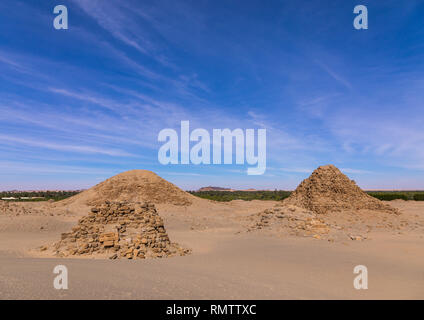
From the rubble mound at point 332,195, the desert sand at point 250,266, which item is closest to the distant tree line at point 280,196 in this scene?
the rubble mound at point 332,195

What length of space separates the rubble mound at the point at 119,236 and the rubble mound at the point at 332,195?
20024mm

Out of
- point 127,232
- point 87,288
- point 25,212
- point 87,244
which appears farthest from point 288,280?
point 25,212

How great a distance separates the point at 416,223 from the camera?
27.6 m

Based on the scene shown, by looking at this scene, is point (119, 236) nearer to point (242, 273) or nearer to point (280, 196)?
point (242, 273)

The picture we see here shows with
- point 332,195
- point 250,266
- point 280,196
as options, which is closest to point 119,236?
point 250,266

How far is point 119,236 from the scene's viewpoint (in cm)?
1361

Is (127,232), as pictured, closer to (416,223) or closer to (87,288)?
(87,288)

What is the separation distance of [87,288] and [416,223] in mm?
30669

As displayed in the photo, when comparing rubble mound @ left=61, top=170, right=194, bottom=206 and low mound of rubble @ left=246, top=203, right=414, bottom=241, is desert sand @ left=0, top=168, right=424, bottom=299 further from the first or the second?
rubble mound @ left=61, top=170, right=194, bottom=206

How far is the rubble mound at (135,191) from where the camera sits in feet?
146

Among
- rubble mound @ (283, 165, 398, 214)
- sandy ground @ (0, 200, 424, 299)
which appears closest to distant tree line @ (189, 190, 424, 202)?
rubble mound @ (283, 165, 398, 214)
